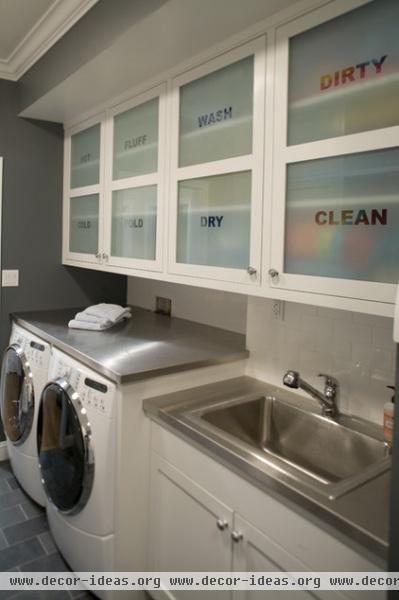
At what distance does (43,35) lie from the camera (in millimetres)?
2203

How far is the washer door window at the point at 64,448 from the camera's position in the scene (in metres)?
1.75

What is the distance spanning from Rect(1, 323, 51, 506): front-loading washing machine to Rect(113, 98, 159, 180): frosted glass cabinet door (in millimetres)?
1061

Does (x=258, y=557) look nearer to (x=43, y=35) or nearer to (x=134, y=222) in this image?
(x=134, y=222)

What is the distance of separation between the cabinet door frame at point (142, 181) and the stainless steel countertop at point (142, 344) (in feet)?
1.24

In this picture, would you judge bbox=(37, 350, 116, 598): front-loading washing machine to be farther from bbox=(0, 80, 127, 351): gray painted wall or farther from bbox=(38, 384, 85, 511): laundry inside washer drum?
bbox=(0, 80, 127, 351): gray painted wall

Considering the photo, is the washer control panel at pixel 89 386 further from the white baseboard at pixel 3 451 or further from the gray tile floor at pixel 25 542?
the white baseboard at pixel 3 451

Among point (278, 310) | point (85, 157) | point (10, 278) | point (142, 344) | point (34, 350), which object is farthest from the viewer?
point (10, 278)

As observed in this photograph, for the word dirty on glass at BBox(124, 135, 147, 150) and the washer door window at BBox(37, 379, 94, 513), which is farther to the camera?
the word dirty on glass at BBox(124, 135, 147, 150)

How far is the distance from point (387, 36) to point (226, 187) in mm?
720

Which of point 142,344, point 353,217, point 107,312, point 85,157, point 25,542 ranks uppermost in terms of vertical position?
point 85,157

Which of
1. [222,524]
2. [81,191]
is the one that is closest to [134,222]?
[81,191]

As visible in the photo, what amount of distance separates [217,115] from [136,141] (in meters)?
0.62

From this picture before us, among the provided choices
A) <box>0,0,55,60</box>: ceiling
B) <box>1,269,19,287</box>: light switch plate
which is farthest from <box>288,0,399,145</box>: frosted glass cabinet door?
<box>1,269,19,287</box>: light switch plate

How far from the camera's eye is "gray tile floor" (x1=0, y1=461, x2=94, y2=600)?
1816mm
